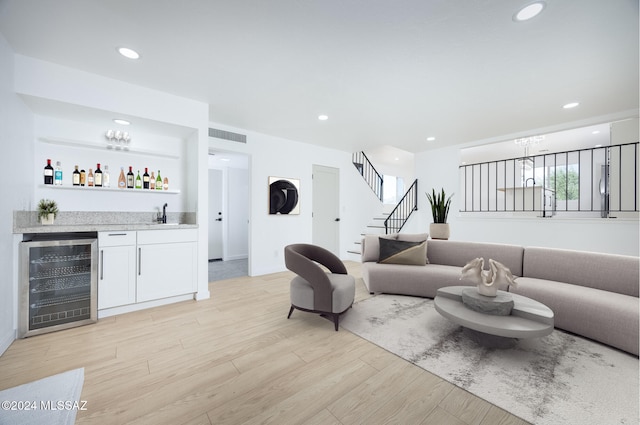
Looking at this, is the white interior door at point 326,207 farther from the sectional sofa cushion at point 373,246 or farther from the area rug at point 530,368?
the area rug at point 530,368

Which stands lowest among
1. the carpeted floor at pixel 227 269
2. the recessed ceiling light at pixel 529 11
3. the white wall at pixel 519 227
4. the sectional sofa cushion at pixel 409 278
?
the carpeted floor at pixel 227 269

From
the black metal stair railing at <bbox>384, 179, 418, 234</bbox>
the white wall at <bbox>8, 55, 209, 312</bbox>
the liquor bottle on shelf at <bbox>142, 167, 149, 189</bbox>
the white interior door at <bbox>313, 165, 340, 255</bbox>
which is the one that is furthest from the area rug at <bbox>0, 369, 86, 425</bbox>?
the black metal stair railing at <bbox>384, 179, 418, 234</bbox>

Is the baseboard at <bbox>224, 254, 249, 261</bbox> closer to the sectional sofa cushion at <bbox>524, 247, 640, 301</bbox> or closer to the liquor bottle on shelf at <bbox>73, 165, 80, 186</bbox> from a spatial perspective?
the liquor bottle on shelf at <bbox>73, 165, 80, 186</bbox>

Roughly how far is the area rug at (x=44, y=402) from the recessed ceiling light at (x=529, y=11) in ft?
12.9

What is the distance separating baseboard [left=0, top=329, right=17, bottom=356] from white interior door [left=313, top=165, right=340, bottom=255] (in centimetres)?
428

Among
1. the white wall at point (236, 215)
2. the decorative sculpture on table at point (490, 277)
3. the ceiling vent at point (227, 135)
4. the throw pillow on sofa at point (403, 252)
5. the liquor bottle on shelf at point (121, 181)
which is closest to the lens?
the decorative sculpture on table at point (490, 277)

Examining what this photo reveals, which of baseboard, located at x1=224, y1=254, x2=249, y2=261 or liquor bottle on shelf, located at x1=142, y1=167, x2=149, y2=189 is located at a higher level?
liquor bottle on shelf, located at x1=142, y1=167, x2=149, y2=189

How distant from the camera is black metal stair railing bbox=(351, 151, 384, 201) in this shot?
22.0 ft

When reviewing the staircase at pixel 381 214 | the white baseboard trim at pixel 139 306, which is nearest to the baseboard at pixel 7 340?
the white baseboard trim at pixel 139 306

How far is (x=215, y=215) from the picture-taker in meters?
6.21

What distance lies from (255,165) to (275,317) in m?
2.91

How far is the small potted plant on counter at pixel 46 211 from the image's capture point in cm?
269

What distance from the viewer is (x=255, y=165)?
4.69m

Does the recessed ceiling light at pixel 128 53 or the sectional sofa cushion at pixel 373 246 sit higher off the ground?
the recessed ceiling light at pixel 128 53
